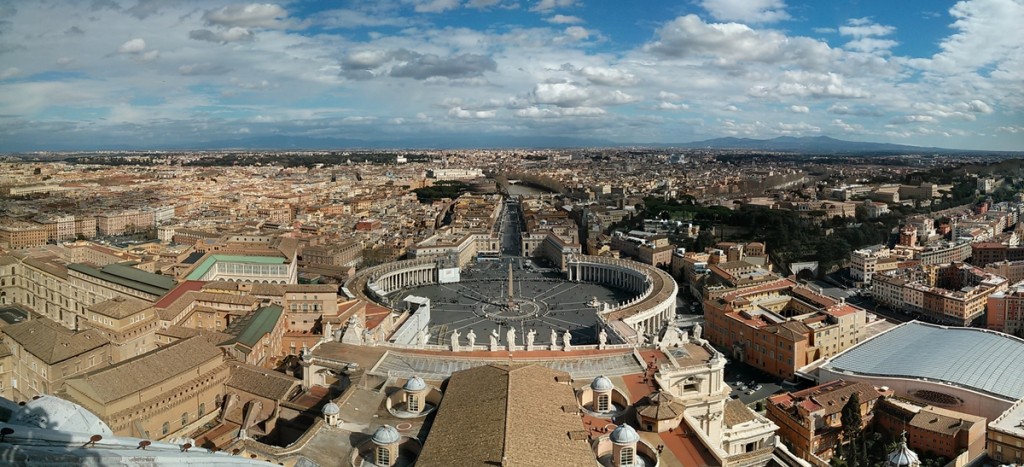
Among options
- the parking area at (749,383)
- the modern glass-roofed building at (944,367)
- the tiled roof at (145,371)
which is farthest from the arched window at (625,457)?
the modern glass-roofed building at (944,367)

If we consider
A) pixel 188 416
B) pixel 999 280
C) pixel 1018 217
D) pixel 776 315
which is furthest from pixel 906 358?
pixel 1018 217

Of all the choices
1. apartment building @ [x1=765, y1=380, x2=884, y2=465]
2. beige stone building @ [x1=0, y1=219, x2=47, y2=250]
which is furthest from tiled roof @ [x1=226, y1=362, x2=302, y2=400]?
beige stone building @ [x1=0, y1=219, x2=47, y2=250]

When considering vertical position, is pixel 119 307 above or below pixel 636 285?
above

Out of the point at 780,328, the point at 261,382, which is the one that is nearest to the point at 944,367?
the point at 780,328

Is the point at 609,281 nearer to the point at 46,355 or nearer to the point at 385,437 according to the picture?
the point at 46,355

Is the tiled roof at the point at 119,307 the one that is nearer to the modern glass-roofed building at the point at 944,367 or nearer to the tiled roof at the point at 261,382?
the tiled roof at the point at 261,382
